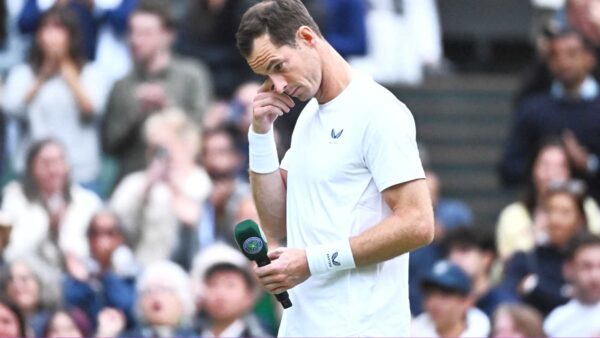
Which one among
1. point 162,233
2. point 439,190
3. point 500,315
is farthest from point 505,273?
point 439,190

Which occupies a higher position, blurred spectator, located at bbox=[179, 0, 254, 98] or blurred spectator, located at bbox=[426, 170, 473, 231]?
blurred spectator, located at bbox=[179, 0, 254, 98]

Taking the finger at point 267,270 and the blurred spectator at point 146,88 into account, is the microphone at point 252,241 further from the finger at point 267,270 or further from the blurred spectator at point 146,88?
the blurred spectator at point 146,88

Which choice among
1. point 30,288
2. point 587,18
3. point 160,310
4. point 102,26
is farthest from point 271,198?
point 587,18

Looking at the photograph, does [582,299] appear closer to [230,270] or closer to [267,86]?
[230,270]

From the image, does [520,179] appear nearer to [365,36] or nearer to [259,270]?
[365,36]

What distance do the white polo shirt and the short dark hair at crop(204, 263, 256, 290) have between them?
10.5 ft

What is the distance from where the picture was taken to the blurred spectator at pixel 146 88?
1116cm

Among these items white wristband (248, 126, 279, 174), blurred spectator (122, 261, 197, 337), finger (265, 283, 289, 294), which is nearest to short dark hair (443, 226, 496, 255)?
blurred spectator (122, 261, 197, 337)

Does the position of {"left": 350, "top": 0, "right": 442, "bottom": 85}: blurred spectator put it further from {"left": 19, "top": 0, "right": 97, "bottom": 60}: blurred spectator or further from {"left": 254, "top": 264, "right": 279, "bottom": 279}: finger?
{"left": 254, "top": 264, "right": 279, "bottom": 279}: finger

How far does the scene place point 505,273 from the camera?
32.7 ft

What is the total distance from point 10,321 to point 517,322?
278 centimetres

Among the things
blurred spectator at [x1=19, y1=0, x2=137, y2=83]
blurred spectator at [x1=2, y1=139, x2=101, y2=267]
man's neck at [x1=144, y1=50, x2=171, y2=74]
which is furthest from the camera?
blurred spectator at [x1=19, y1=0, x2=137, y2=83]

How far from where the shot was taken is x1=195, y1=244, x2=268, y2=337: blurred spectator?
8969mm

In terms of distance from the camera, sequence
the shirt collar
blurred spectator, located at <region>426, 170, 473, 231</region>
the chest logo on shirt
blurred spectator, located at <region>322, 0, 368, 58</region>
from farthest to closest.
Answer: blurred spectator, located at <region>322, 0, 368, 58</region>, the shirt collar, blurred spectator, located at <region>426, 170, 473, 231</region>, the chest logo on shirt
